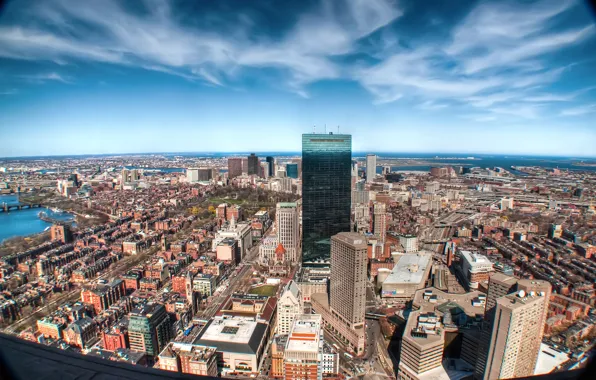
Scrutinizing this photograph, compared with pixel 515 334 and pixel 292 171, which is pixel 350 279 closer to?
pixel 515 334

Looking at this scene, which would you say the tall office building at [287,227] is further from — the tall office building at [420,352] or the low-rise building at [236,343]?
the tall office building at [420,352]

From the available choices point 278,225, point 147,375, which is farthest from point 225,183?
point 147,375

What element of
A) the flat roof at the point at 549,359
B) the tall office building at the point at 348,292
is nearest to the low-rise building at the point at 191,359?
the tall office building at the point at 348,292

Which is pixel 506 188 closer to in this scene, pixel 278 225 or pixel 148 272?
pixel 278 225

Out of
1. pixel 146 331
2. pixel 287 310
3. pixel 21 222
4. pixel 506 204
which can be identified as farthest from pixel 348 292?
pixel 21 222

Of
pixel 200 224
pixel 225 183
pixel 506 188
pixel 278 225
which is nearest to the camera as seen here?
pixel 278 225

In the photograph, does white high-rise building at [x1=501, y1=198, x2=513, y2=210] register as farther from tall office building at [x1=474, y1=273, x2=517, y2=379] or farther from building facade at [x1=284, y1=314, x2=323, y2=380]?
building facade at [x1=284, y1=314, x2=323, y2=380]

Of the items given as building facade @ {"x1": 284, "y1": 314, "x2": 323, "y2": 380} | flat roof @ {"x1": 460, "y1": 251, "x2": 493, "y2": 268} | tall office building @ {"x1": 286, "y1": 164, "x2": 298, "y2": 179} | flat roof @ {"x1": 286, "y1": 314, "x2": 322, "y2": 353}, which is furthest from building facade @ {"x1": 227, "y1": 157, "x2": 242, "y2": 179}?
building facade @ {"x1": 284, "y1": 314, "x2": 323, "y2": 380}
